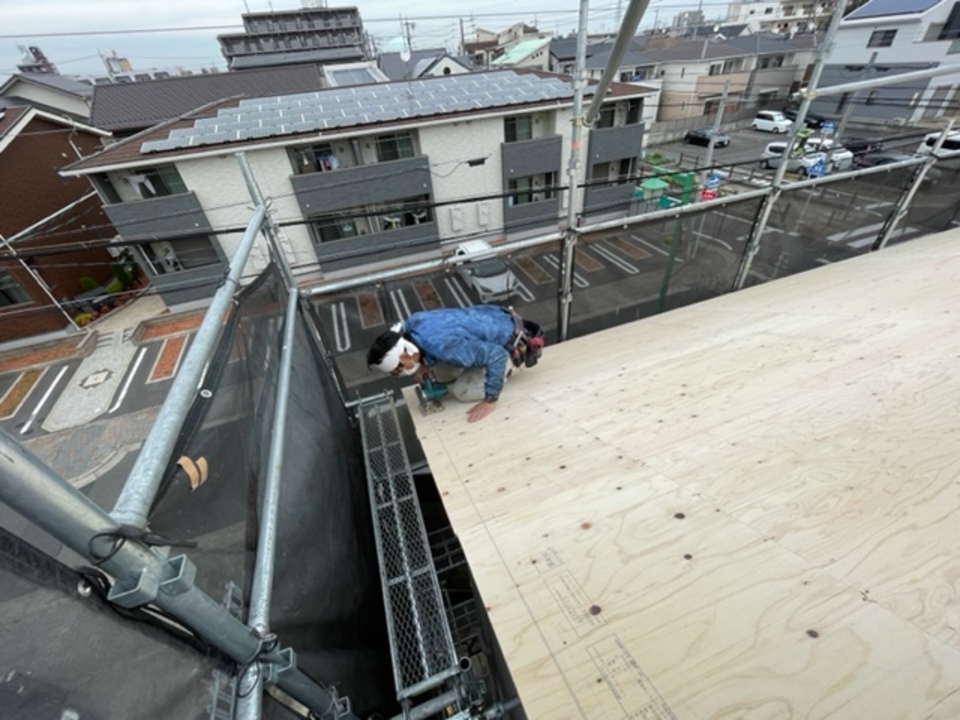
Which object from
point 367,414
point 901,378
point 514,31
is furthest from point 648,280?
point 514,31

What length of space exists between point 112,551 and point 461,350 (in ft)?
7.76

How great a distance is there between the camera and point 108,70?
41.2 m

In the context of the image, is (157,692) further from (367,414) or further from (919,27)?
(919,27)

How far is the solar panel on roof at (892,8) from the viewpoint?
21.0m

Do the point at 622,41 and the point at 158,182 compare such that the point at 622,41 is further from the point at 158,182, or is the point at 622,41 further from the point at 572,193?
the point at 158,182

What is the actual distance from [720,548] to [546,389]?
1.82m

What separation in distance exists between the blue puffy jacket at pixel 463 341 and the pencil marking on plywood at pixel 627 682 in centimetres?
185

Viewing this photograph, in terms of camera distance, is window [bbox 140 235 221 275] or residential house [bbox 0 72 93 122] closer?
window [bbox 140 235 221 275]

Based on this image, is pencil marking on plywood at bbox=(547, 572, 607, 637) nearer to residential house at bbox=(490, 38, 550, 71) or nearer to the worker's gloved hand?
the worker's gloved hand

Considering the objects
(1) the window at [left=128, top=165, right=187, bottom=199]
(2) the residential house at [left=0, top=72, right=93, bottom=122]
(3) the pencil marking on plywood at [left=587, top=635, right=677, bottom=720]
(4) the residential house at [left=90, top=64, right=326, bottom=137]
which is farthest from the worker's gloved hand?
(2) the residential house at [left=0, top=72, right=93, bottom=122]

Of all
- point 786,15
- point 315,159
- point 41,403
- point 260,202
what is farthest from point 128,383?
point 786,15

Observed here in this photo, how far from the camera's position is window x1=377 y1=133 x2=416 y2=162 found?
11227mm

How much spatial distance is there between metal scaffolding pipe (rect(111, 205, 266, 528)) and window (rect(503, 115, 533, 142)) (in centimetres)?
1246

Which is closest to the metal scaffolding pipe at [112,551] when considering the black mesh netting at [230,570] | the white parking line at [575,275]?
the black mesh netting at [230,570]
